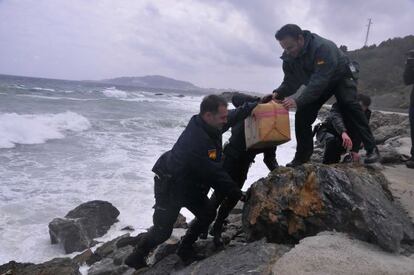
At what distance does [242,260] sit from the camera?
371 cm

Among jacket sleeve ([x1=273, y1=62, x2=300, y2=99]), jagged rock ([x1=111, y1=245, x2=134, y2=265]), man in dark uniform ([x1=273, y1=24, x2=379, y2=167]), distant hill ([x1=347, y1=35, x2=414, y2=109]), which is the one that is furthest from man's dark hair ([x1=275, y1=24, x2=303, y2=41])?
distant hill ([x1=347, y1=35, x2=414, y2=109])

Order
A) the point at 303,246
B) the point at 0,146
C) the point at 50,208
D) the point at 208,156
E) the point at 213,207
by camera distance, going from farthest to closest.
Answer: the point at 0,146, the point at 50,208, the point at 213,207, the point at 208,156, the point at 303,246

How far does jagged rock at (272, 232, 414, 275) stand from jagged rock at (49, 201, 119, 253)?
516 cm

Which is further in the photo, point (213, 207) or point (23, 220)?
point (23, 220)

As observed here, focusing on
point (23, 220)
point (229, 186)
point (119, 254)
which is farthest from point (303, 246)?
point (23, 220)

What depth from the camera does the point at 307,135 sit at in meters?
5.12

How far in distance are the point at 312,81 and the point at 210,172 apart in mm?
1551

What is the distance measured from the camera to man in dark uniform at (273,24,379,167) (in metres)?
4.54

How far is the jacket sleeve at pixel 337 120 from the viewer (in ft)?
16.9

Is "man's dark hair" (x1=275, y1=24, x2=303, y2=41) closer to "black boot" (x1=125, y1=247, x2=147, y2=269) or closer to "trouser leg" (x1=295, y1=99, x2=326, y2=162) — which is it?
"trouser leg" (x1=295, y1=99, x2=326, y2=162)

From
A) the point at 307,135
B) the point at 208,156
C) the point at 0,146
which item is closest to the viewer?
the point at 208,156

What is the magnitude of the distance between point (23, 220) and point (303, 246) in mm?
6562

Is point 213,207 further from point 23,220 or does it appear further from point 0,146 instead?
point 0,146

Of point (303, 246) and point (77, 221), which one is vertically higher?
point (303, 246)
